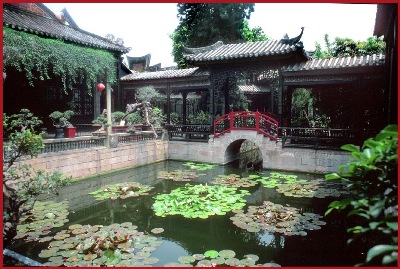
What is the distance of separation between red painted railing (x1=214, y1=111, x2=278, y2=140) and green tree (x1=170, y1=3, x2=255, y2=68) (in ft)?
35.0

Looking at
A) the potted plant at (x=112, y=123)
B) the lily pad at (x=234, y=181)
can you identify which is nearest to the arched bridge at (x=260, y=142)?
the lily pad at (x=234, y=181)

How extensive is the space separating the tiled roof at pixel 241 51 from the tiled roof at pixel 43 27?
3449 millimetres

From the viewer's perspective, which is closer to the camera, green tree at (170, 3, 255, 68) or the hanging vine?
the hanging vine

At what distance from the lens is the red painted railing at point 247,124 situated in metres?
11.1

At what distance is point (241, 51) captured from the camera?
12.1 metres

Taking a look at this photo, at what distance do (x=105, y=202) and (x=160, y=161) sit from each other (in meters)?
5.55

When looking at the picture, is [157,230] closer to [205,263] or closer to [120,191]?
[205,263]

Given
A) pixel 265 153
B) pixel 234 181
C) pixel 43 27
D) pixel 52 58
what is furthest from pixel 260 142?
pixel 43 27

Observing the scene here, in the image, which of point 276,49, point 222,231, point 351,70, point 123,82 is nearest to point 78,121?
point 123,82

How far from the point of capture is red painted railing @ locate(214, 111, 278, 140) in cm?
1110

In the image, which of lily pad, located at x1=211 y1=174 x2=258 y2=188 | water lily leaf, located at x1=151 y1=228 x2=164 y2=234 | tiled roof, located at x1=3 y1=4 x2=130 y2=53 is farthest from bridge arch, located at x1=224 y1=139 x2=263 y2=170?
tiled roof, located at x1=3 y1=4 x2=130 y2=53

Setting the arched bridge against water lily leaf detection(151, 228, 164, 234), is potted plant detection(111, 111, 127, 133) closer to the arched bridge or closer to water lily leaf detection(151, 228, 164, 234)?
the arched bridge

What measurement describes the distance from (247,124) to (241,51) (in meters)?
3.09

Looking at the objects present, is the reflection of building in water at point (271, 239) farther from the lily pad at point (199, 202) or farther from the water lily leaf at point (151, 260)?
the water lily leaf at point (151, 260)
